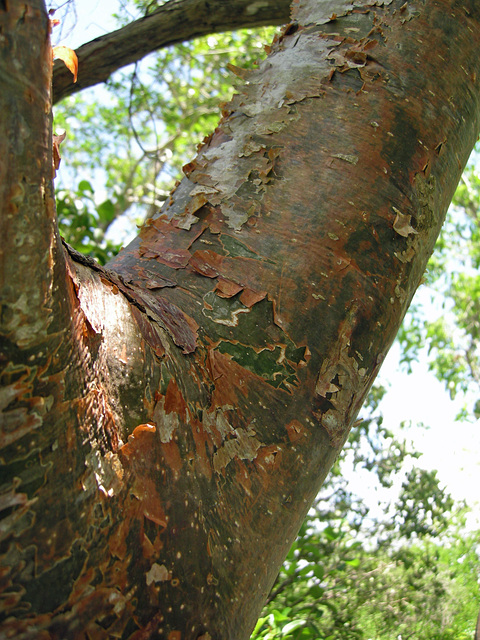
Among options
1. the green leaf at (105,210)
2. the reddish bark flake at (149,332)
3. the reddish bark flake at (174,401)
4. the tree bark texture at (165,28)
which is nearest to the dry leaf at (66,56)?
the reddish bark flake at (149,332)

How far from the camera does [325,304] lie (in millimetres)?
972

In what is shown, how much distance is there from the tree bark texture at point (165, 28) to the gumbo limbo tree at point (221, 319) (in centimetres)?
97

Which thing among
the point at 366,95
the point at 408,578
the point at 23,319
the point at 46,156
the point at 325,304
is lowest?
the point at 23,319

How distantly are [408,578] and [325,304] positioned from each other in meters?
3.68

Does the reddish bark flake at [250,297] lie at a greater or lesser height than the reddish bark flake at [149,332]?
greater

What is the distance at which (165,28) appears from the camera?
226 cm

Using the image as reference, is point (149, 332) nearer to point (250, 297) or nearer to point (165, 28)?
point (250, 297)

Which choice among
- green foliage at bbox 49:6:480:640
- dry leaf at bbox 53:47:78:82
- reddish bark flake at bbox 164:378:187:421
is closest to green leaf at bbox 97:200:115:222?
green foliage at bbox 49:6:480:640

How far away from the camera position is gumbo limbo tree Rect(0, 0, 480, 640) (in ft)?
1.90

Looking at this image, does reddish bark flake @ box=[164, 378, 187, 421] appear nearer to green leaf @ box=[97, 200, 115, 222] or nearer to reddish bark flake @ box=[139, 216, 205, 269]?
reddish bark flake @ box=[139, 216, 205, 269]

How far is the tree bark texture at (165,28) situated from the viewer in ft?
7.18

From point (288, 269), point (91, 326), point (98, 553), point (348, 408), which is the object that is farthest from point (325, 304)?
point (98, 553)

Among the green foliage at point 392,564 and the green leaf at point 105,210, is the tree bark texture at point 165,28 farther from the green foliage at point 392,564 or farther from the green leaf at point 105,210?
the green foliage at point 392,564

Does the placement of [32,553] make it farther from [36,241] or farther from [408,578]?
[408,578]
